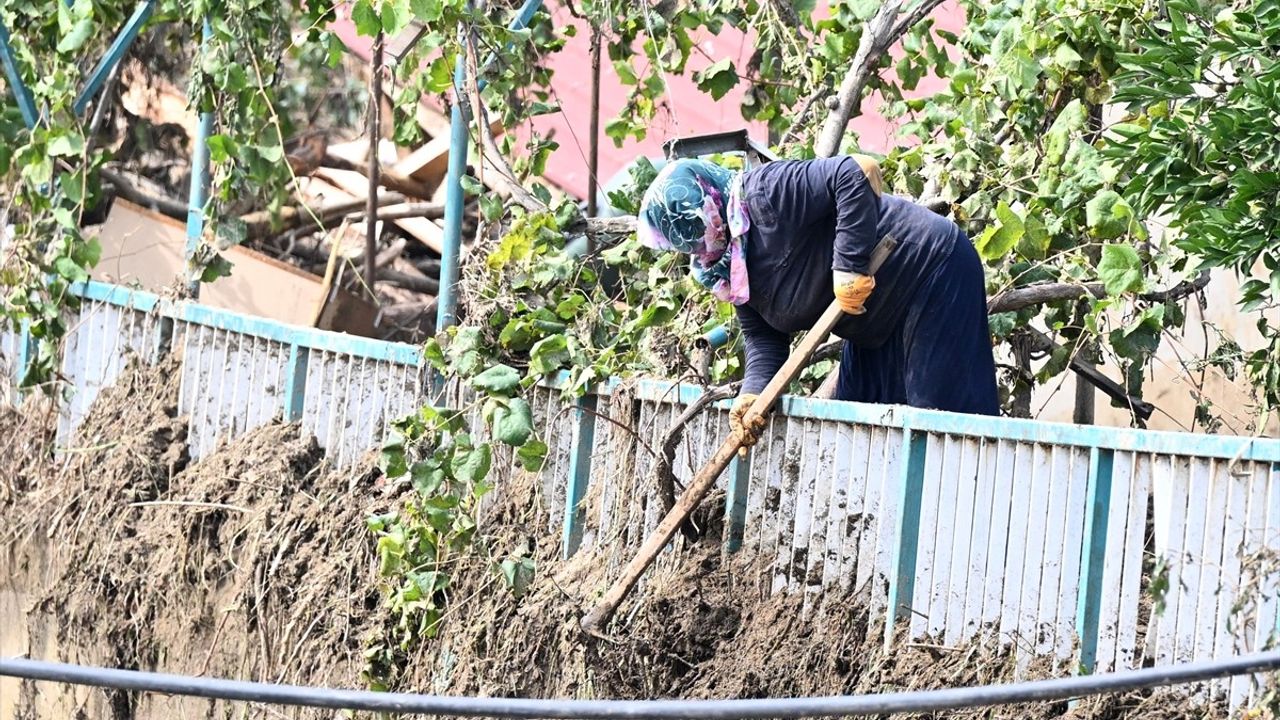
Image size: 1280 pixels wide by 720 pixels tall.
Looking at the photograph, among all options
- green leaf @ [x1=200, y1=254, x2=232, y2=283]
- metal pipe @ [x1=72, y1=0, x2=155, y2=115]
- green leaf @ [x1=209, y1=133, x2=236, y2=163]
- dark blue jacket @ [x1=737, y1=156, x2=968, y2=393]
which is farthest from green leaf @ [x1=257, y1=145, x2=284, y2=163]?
dark blue jacket @ [x1=737, y1=156, x2=968, y2=393]

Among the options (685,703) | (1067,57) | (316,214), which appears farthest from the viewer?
(316,214)

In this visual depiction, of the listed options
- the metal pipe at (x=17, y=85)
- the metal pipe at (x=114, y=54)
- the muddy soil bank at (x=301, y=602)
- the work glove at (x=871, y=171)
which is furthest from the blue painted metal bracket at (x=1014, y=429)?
the metal pipe at (x=17, y=85)

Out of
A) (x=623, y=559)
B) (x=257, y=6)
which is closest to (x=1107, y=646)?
(x=623, y=559)

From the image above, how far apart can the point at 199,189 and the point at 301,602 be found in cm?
230

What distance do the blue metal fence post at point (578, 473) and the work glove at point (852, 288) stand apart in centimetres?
110

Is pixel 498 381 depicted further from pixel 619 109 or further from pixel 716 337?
pixel 619 109

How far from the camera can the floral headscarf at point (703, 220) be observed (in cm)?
448

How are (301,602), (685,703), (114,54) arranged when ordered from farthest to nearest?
1. (114,54)
2. (301,602)
3. (685,703)

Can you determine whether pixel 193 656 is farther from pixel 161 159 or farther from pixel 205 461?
pixel 161 159

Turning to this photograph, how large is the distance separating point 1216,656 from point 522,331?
104 inches

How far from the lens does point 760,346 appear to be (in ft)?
15.7

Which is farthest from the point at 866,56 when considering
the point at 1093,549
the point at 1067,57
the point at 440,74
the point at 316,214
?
the point at 316,214

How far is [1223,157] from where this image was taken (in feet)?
13.4

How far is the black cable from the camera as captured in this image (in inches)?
94.0
